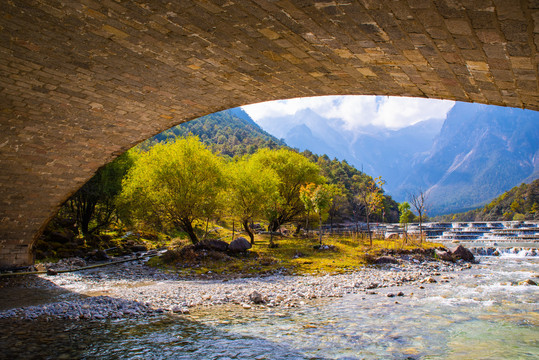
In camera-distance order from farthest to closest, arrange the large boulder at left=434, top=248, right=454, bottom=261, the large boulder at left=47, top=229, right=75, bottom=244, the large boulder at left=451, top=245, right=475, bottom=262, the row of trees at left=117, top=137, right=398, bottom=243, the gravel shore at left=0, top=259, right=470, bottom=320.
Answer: the row of trees at left=117, top=137, right=398, bottom=243, the large boulder at left=451, top=245, right=475, bottom=262, the large boulder at left=434, top=248, right=454, bottom=261, the large boulder at left=47, top=229, right=75, bottom=244, the gravel shore at left=0, top=259, right=470, bottom=320

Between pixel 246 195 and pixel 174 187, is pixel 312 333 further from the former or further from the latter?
pixel 246 195

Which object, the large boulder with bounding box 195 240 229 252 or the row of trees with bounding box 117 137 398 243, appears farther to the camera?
the row of trees with bounding box 117 137 398 243

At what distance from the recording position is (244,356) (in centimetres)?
530

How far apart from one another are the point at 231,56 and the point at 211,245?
48.8ft

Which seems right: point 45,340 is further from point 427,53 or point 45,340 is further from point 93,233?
point 93,233

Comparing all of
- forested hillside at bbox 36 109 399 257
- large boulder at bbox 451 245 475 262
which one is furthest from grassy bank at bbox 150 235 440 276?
forested hillside at bbox 36 109 399 257

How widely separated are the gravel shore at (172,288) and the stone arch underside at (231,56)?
422 centimetres

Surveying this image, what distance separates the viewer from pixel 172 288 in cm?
1072

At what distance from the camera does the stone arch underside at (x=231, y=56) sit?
3127mm

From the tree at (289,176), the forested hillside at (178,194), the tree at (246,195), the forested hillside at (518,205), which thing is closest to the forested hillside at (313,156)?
the tree at (289,176)

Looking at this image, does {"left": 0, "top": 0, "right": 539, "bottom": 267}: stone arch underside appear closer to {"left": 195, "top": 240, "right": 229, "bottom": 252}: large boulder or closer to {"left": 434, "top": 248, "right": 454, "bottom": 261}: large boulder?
{"left": 195, "top": 240, "right": 229, "bottom": 252}: large boulder

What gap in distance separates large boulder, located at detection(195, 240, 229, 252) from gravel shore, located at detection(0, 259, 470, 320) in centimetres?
336

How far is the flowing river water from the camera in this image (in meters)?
5.38

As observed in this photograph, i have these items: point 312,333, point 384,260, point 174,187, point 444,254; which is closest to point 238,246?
point 174,187
